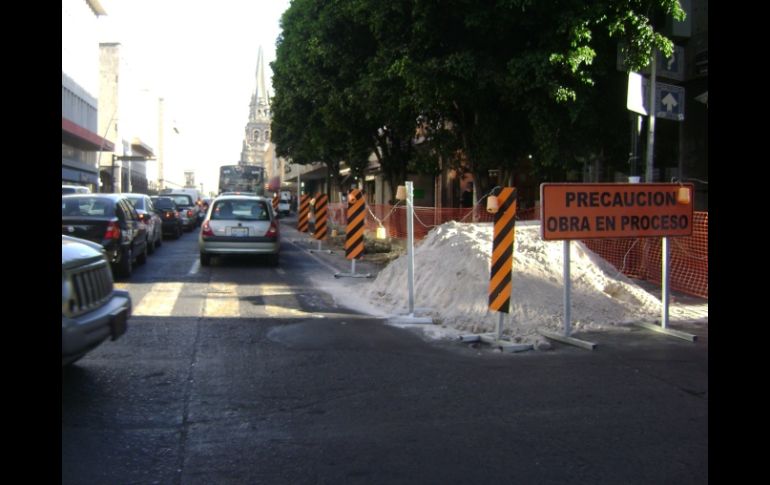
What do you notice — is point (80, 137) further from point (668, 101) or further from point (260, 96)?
point (260, 96)

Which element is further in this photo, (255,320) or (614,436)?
(255,320)

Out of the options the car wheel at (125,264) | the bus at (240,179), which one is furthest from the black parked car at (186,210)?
the car wheel at (125,264)

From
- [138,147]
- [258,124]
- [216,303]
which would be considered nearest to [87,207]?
[216,303]

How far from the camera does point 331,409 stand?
211 inches

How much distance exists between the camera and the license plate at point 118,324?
5547mm

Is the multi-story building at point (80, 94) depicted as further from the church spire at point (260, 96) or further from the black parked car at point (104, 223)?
the church spire at point (260, 96)

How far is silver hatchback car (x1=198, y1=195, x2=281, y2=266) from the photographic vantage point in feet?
51.8

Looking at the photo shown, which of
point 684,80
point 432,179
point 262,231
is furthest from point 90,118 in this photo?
point 684,80

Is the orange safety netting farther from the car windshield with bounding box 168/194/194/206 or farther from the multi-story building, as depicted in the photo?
the multi-story building

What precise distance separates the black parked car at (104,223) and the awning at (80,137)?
37.1 meters

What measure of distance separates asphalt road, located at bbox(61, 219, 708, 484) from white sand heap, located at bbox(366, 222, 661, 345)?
0.81 meters

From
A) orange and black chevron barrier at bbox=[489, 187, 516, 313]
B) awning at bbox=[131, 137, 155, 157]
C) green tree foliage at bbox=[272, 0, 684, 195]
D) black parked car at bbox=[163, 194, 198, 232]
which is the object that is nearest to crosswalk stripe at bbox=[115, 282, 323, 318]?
orange and black chevron barrier at bbox=[489, 187, 516, 313]
